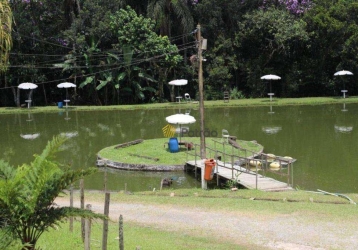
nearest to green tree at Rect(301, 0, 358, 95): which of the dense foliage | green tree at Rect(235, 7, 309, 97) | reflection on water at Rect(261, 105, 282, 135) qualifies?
the dense foliage

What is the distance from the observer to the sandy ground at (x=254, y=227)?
387 inches

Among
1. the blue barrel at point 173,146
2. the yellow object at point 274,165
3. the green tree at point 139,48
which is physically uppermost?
the green tree at point 139,48

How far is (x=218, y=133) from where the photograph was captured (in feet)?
91.0

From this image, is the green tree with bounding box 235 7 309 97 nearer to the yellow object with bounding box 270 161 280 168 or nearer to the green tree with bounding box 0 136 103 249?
the yellow object with bounding box 270 161 280 168

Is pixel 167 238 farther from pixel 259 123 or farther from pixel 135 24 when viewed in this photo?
pixel 135 24

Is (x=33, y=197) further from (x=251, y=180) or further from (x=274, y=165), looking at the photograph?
(x=274, y=165)

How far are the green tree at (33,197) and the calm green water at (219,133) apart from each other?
1073 centimetres

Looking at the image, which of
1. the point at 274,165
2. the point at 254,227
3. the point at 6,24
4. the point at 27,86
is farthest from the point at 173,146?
the point at 27,86

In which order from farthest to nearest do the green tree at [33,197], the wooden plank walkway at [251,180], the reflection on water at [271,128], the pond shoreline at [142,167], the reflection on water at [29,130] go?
the reflection on water at [29,130] < the reflection on water at [271,128] < the pond shoreline at [142,167] < the wooden plank walkway at [251,180] < the green tree at [33,197]

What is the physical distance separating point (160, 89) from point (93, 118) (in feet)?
36.6

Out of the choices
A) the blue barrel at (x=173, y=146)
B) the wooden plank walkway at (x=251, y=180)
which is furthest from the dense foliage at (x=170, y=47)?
the wooden plank walkway at (x=251, y=180)

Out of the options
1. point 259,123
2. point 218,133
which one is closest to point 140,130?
point 218,133

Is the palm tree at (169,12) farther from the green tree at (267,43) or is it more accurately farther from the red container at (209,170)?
the red container at (209,170)

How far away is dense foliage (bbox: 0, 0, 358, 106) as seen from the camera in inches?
1711
